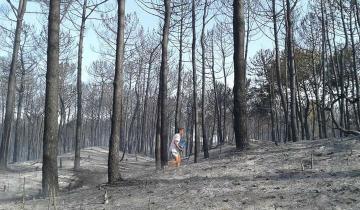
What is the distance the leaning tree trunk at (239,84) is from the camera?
10.8 metres

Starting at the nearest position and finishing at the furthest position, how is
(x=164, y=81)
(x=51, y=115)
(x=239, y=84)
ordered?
1. (x=51, y=115)
2. (x=239, y=84)
3. (x=164, y=81)

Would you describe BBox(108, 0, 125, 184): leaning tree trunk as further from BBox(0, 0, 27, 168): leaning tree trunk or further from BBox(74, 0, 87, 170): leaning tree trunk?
BBox(0, 0, 27, 168): leaning tree trunk

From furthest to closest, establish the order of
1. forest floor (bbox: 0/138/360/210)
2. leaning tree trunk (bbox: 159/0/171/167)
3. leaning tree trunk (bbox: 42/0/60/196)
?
1. leaning tree trunk (bbox: 159/0/171/167)
2. leaning tree trunk (bbox: 42/0/60/196)
3. forest floor (bbox: 0/138/360/210)

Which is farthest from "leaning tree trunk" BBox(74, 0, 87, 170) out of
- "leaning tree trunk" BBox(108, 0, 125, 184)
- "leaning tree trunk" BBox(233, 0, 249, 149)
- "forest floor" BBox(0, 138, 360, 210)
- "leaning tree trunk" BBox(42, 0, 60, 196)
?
"leaning tree trunk" BBox(233, 0, 249, 149)

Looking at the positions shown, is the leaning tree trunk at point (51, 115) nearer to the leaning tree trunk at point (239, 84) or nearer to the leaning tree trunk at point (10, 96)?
the leaning tree trunk at point (239, 84)

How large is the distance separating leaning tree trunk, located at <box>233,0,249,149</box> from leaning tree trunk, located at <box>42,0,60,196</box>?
4.99 metres

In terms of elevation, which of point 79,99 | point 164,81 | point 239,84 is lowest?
point 239,84

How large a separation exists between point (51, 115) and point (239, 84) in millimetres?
5268

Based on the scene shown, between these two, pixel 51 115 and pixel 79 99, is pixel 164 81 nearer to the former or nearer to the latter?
pixel 51 115

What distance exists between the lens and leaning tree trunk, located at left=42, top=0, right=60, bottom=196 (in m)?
10.2

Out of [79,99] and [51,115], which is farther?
[79,99]

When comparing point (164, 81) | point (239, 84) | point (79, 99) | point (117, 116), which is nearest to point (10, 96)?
point (79, 99)

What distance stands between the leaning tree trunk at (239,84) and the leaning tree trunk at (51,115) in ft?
16.4

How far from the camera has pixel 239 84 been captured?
10.9 metres
